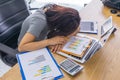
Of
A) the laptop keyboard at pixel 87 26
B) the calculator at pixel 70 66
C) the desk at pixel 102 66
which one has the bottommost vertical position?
the desk at pixel 102 66

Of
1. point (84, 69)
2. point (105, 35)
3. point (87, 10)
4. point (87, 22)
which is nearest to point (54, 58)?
point (84, 69)

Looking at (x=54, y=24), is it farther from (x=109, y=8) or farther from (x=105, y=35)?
(x=109, y=8)

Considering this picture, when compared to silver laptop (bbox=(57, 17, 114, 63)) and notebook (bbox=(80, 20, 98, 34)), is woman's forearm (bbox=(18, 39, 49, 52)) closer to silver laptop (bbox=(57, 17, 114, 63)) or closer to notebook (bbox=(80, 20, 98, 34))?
silver laptop (bbox=(57, 17, 114, 63))

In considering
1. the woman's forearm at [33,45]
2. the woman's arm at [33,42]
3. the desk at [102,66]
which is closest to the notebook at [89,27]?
the desk at [102,66]

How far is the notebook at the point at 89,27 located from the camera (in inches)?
60.2

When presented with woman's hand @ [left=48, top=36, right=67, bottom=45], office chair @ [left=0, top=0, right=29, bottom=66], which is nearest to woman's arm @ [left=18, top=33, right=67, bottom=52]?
woman's hand @ [left=48, top=36, right=67, bottom=45]

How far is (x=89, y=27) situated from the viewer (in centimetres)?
158

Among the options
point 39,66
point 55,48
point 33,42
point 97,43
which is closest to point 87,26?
point 97,43

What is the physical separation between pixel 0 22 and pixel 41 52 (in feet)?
1.77

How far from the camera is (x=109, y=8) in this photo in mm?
1975

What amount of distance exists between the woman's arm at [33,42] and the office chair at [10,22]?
0.24 meters

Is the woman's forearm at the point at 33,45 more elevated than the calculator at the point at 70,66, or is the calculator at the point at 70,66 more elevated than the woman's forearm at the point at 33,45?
the woman's forearm at the point at 33,45

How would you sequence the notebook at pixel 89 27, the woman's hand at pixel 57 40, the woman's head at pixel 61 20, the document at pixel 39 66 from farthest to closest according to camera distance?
1. the notebook at pixel 89 27
2. the woman's hand at pixel 57 40
3. the woman's head at pixel 61 20
4. the document at pixel 39 66

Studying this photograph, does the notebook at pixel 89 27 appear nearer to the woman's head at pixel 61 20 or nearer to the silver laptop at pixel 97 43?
the silver laptop at pixel 97 43
